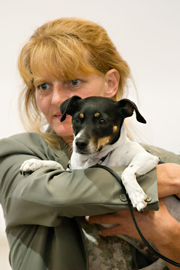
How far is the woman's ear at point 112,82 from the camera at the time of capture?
184 centimetres

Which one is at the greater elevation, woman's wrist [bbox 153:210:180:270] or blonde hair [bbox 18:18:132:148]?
blonde hair [bbox 18:18:132:148]

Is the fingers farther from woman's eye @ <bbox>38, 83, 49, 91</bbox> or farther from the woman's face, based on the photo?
woman's eye @ <bbox>38, 83, 49, 91</bbox>

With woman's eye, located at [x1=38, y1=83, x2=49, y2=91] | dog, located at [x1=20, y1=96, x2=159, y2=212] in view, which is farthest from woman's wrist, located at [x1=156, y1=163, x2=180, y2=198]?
woman's eye, located at [x1=38, y1=83, x2=49, y2=91]

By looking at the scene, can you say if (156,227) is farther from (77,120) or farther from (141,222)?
(77,120)

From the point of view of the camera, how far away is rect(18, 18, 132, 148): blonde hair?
1634 millimetres

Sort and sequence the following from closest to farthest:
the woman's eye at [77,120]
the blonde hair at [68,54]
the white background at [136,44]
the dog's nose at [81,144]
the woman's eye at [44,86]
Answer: the dog's nose at [81,144] → the woman's eye at [77,120] → the blonde hair at [68,54] → the woman's eye at [44,86] → the white background at [136,44]

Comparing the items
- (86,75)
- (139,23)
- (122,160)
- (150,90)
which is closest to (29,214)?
(122,160)

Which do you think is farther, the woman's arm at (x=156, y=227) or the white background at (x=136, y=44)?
the white background at (x=136, y=44)

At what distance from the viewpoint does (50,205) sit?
119 centimetres

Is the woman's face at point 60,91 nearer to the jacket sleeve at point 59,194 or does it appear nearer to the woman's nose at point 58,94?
the woman's nose at point 58,94

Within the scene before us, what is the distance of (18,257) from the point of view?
1366mm

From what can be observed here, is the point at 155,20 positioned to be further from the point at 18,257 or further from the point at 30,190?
the point at 18,257

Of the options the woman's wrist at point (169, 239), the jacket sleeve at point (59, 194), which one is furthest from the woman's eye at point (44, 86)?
the woman's wrist at point (169, 239)

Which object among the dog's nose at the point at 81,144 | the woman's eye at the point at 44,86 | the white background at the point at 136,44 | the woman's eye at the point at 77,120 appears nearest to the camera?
the dog's nose at the point at 81,144
